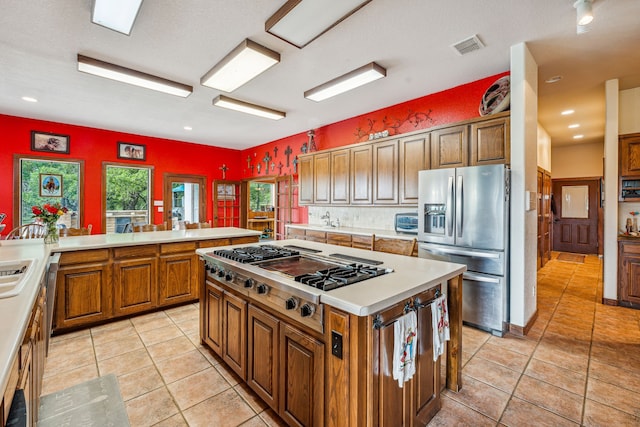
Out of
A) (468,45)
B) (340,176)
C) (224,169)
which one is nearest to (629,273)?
(468,45)

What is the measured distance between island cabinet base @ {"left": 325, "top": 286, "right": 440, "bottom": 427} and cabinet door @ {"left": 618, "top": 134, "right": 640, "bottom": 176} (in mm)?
4111

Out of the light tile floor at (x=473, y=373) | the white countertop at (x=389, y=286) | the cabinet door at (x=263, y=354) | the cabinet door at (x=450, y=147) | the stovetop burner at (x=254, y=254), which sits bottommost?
the light tile floor at (x=473, y=373)

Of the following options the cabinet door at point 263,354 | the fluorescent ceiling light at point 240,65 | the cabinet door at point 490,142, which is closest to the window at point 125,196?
the fluorescent ceiling light at point 240,65

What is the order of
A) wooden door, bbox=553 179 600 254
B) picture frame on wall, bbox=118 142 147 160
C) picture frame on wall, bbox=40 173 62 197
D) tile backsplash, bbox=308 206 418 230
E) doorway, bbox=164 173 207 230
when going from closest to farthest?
tile backsplash, bbox=308 206 418 230, picture frame on wall, bbox=40 173 62 197, picture frame on wall, bbox=118 142 147 160, doorway, bbox=164 173 207 230, wooden door, bbox=553 179 600 254

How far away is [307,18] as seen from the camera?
2.26 m

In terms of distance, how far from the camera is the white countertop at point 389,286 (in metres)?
1.26

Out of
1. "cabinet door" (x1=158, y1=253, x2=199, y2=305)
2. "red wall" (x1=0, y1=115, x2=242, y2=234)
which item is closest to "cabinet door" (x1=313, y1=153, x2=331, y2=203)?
"cabinet door" (x1=158, y1=253, x2=199, y2=305)

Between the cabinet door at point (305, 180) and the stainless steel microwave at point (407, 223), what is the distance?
6.36 feet

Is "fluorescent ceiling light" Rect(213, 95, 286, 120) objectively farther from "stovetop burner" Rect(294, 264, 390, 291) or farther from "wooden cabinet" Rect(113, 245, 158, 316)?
"stovetop burner" Rect(294, 264, 390, 291)

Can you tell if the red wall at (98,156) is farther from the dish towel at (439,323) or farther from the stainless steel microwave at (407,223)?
the dish towel at (439,323)

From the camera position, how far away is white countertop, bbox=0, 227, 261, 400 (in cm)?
94

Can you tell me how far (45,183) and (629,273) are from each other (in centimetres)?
920

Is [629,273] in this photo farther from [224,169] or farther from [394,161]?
[224,169]

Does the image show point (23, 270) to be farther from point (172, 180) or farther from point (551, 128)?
point (551, 128)
